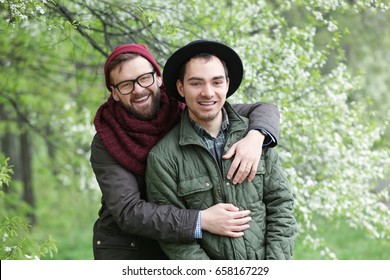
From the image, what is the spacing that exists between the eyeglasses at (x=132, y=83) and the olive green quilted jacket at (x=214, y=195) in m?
0.35

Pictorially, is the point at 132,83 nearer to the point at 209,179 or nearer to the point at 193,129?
the point at 193,129

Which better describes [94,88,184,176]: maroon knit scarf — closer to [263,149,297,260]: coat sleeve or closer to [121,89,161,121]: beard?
[121,89,161,121]: beard

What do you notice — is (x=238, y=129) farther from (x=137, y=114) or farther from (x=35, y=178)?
(x=35, y=178)

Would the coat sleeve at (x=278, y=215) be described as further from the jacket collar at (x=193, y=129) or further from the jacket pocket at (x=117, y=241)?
the jacket pocket at (x=117, y=241)

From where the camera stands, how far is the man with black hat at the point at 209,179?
121 inches

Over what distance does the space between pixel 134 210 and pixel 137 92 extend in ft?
2.26

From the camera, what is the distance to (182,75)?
321cm

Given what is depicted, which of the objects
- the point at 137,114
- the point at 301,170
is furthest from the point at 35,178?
the point at 137,114

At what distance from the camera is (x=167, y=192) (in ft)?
10.1

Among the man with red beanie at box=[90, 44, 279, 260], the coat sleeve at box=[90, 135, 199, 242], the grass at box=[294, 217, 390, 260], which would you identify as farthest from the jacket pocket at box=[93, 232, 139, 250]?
the grass at box=[294, 217, 390, 260]

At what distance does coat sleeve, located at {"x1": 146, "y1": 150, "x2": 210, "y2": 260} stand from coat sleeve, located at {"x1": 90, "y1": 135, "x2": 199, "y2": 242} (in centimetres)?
5

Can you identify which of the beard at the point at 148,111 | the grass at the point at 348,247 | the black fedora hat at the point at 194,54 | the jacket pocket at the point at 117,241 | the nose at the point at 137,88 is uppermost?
the black fedora hat at the point at 194,54

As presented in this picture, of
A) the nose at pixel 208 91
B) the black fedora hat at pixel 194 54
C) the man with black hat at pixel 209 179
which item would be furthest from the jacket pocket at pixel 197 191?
the black fedora hat at pixel 194 54

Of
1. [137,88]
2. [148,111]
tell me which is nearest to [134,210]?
[148,111]
